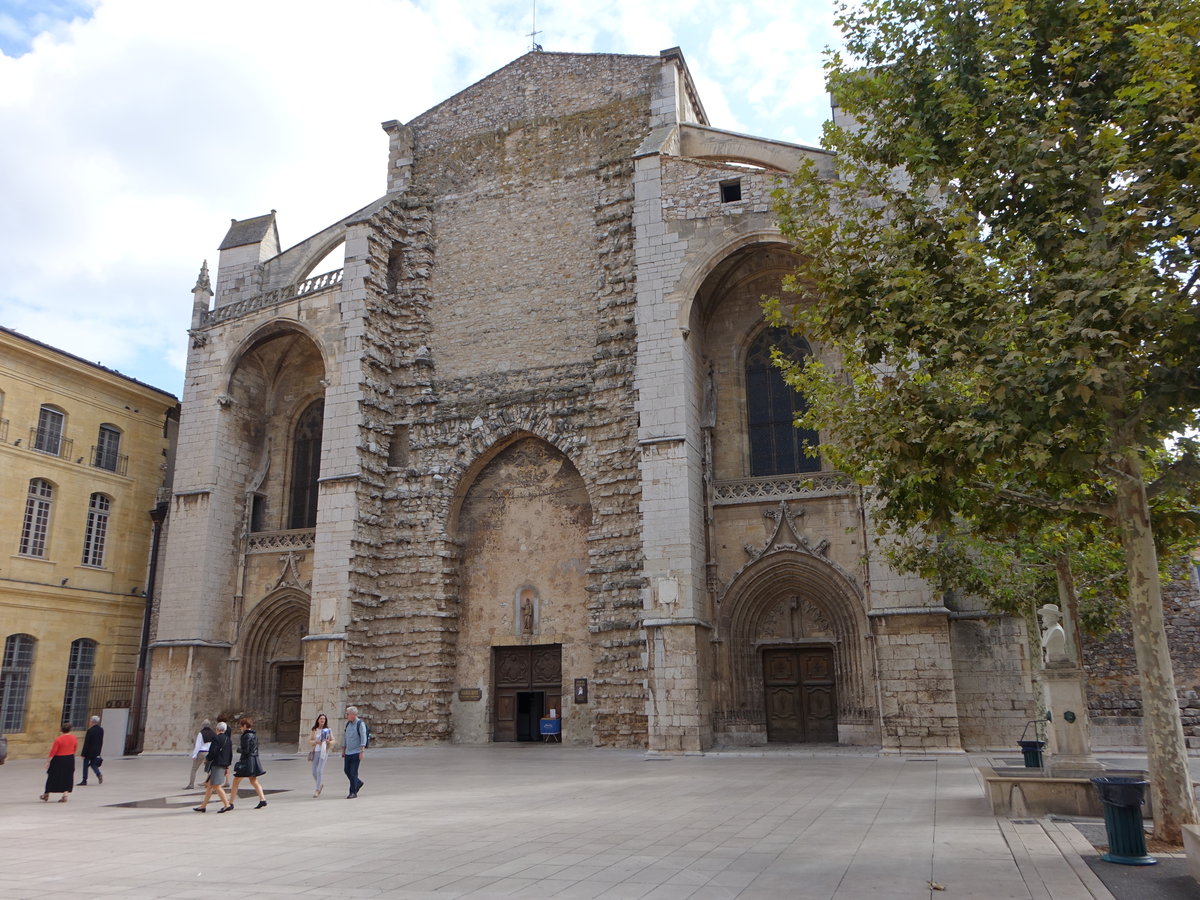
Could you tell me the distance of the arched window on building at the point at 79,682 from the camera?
74.2ft

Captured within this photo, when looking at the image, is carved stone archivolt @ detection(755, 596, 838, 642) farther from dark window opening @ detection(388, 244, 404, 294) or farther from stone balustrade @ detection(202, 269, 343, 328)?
stone balustrade @ detection(202, 269, 343, 328)

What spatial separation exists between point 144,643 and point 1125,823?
23893mm

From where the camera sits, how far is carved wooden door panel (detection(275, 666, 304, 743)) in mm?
22062

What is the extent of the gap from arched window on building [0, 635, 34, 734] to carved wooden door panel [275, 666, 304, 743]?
577 cm

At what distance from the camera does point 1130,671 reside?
1923 centimetres

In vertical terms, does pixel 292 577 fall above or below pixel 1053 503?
above

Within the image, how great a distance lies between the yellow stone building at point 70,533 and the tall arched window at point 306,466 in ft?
15.8

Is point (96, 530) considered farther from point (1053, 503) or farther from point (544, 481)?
point (1053, 503)

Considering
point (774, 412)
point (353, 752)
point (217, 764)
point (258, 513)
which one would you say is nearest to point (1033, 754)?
point (353, 752)

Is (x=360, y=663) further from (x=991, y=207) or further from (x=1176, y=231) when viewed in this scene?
(x=1176, y=231)

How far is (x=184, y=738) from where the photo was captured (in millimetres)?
20641

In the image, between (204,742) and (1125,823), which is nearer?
(1125,823)

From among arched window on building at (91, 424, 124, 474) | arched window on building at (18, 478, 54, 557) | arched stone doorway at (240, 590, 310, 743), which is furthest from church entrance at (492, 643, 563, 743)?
arched window on building at (91, 424, 124, 474)

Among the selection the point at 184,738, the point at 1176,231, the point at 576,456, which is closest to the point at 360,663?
the point at 184,738
